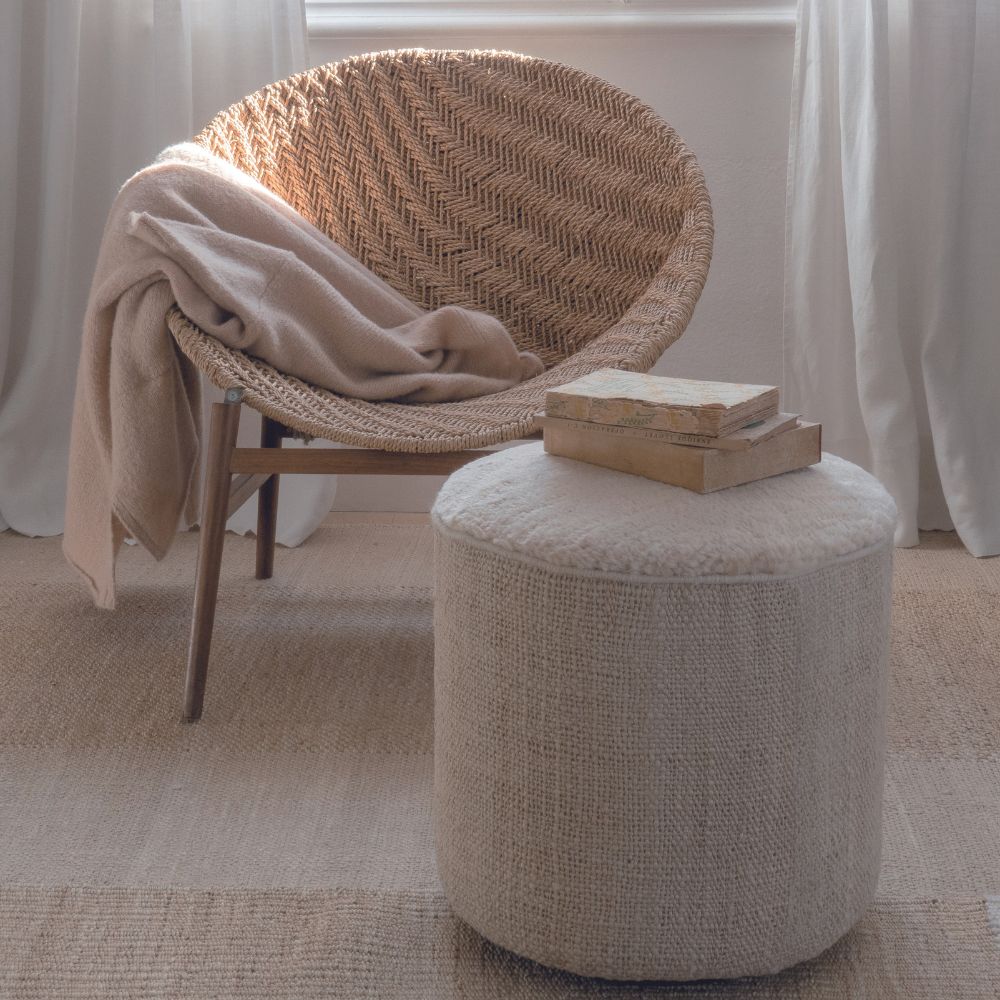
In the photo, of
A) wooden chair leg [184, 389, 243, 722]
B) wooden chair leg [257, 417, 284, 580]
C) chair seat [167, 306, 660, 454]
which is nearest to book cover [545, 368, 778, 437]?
chair seat [167, 306, 660, 454]

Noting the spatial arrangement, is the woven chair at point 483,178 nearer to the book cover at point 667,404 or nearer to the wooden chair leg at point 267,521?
the wooden chair leg at point 267,521

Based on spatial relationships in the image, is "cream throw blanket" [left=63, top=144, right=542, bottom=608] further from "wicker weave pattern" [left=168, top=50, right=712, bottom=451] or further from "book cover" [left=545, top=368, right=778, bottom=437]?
"book cover" [left=545, top=368, right=778, bottom=437]

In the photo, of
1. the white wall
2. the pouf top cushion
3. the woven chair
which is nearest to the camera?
the pouf top cushion

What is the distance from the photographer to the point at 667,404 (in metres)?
1.04

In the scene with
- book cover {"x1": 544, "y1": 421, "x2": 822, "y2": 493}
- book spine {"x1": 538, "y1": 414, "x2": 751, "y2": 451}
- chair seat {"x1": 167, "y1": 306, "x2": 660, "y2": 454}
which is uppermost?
book spine {"x1": 538, "y1": 414, "x2": 751, "y2": 451}

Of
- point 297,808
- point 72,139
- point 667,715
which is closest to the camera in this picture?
point 667,715

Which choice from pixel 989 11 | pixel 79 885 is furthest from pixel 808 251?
pixel 79 885

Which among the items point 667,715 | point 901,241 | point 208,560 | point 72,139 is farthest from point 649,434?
point 72,139

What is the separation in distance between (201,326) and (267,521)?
0.61m

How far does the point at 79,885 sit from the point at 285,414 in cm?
60

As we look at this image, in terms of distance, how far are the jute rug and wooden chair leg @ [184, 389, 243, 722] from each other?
0.17 ft

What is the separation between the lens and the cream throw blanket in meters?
1.57

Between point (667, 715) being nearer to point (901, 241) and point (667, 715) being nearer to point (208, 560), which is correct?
point (208, 560)

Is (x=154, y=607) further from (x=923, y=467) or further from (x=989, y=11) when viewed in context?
(x=989, y=11)
